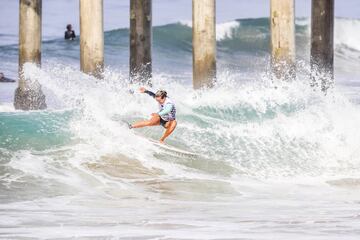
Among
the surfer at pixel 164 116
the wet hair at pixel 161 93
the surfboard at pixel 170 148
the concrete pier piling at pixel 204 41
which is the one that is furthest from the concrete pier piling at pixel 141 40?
the wet hair at pixel 161 93

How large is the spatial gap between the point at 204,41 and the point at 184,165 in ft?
Answer: 13.3

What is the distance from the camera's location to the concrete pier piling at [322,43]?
663 inches

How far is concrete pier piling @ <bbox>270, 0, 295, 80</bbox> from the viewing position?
667 inches

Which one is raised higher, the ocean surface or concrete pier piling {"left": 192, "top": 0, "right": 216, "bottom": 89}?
concrete pier piling {"left": 192, "top": 0, "right": 216, "bottom": 89}

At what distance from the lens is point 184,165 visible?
13.9m

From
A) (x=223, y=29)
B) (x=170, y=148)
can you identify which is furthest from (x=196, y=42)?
(x=223, y=29)

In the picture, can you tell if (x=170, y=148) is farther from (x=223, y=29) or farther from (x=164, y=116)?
(x=223, y=29)

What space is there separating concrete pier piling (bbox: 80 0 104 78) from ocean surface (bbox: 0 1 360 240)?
0.75 m

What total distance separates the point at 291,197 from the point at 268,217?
6.03 feet

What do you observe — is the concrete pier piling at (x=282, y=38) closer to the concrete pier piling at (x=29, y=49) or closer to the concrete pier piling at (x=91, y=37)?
the concrete pier piling at (x=91, y=37)

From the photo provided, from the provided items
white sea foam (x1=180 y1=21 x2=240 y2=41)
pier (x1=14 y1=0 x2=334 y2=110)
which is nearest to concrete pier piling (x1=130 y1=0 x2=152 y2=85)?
pier (x1=14 y1=0 x2=334 y2=110)

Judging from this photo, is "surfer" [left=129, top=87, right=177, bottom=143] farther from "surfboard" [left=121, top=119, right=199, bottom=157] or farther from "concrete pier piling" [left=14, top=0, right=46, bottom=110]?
"concrete pier piling" [left=14, top=0, right=46, bottom=110]

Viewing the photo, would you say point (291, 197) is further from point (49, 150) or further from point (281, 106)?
point (281, 106)

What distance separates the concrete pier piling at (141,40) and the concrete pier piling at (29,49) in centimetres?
160
